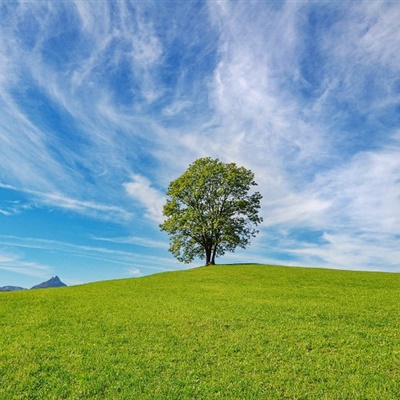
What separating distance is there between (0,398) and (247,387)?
8.48 meters

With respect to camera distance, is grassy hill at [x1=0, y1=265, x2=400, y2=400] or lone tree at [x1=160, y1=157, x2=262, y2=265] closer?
grassy hill at [x1=0, y1=265, x2=400, y2=400]

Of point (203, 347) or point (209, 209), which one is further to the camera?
point (209, 209)

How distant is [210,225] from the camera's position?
212ft

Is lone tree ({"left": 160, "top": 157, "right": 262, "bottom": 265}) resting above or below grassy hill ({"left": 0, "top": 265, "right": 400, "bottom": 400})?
above

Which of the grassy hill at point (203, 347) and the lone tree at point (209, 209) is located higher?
the lone tree at point (209, 209)

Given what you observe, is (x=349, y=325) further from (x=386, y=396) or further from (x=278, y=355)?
(x=386, y=396)

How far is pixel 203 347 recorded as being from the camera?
16719mm

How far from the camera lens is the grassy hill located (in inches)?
503

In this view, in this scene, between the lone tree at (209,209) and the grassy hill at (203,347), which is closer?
the grassy hill at (203,347)

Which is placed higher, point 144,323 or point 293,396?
point 144,323

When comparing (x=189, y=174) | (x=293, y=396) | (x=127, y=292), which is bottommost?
(x=293, y=396)

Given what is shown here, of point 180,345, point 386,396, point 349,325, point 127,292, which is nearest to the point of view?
point 386,396

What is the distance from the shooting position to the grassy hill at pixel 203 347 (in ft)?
41.9

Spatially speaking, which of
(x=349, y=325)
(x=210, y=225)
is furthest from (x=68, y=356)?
(x=210, y=225)
